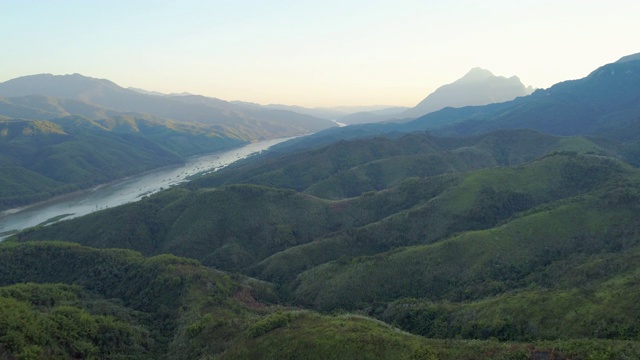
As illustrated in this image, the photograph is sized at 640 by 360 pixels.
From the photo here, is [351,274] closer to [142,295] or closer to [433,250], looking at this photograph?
[433,250]

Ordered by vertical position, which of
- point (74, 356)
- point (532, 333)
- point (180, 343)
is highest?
point (74, 356)

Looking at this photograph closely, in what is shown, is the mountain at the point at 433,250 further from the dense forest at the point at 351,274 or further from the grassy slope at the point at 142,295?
the grassy slope at the point at 142,295

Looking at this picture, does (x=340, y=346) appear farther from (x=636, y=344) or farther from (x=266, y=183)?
(x=266, y=183)

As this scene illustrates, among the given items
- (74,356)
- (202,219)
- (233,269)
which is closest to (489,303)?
(74,356)

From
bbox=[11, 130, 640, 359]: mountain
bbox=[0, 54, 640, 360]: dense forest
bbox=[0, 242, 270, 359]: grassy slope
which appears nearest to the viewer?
bbox=[0, 54, 640, 360]: dense forest

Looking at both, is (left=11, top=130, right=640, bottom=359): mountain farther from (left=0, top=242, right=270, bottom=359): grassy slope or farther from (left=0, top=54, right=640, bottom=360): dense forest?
(left=0, top=242, right=270, bottom=359): grassy slope

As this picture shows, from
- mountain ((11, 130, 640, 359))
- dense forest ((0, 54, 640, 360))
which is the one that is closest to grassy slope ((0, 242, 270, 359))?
dense forest ((0, 54, 640, 360))

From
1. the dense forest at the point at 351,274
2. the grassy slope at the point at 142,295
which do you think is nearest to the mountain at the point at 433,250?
the dense forest at the point at 351,274

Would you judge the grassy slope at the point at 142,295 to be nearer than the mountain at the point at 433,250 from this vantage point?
No
